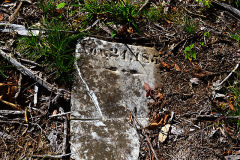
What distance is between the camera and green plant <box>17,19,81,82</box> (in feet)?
7.85

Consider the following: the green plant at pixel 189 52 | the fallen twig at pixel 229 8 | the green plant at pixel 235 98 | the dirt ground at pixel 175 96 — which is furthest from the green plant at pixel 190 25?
the green plant at pixel 235 98

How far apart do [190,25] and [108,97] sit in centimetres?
137

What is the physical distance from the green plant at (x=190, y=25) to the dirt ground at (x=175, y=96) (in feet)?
Answer: 0.06

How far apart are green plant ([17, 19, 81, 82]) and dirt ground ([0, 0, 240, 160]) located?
0.13m

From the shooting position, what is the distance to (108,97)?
7.99ft

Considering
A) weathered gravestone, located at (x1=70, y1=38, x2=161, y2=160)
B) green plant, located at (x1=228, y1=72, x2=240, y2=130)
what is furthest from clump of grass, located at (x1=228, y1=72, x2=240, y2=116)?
weathered gravestone, located at (x1=70, y1=38, x2=161, y2=160)

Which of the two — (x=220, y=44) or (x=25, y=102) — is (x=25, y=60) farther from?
(x=220, y=44)

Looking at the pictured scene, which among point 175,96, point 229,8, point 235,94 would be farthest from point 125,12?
point 235,94

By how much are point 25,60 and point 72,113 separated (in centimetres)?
76

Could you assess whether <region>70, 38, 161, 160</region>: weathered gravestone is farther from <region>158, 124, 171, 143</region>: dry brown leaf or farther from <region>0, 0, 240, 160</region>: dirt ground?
<region>158, 124, 171, 143</region>: dry brown leaf

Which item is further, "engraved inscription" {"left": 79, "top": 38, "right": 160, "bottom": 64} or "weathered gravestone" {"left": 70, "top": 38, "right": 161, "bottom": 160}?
"engraved inscription" {"left": 79, "top": 38, "right": 160, "bottom": 64}

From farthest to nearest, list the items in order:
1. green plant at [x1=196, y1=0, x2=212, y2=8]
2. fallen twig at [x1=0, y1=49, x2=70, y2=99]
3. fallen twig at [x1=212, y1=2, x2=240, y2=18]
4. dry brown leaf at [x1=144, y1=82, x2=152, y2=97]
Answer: fallen twig at [x1=212, y1=2, x2=240, y2=18] → green plant at [x1=196, y1=0, x2=212, y2=8] → dry brown leaf at [x1=144, y1=82, x2=152, y2=97] → fallen twig at [x1=0, y1=49, x2=70, y2=99]

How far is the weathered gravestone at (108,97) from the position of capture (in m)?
2.24

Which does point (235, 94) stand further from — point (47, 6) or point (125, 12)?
point (47, 6)
